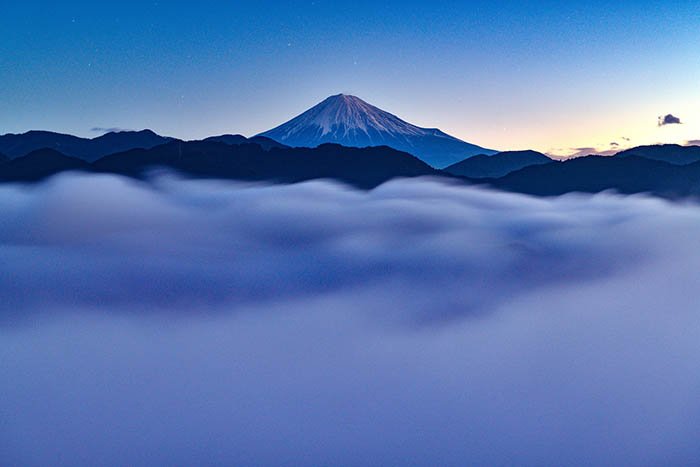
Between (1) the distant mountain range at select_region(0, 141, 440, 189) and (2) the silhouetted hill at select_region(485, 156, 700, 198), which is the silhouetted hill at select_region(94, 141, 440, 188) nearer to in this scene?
(1) the distant mountain range at select_region(0, 141, 440, 189)

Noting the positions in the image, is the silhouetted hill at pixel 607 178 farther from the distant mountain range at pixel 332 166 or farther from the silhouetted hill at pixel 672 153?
the silhouetted hill at pixel 672 153

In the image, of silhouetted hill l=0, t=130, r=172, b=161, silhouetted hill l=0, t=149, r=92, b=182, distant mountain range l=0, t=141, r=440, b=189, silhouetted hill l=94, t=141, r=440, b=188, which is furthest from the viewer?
silhouetted hill l=0, t=130, r=172, b=161

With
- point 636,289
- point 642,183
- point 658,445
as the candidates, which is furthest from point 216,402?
point 642,183

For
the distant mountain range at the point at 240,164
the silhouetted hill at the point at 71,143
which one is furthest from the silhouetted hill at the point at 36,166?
the silhouetted hill at the point at 71,143

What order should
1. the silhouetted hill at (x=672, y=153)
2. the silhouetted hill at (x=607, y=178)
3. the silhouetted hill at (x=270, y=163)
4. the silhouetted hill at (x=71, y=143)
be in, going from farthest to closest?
the silhouetted hill at (x=672, y=153) < the silhouetted hill at (x=71, y=143) < the silhouetted hill at (x=607, y=178) < the silhouetted hill at (x=270, y=163)

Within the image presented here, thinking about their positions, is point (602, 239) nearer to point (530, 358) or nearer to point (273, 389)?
point (530, 358)

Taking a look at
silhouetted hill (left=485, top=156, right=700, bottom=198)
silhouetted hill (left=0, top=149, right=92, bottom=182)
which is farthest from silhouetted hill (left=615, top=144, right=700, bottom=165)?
silhouetted hill (left=0, top=149, right=92, bottom=182)
